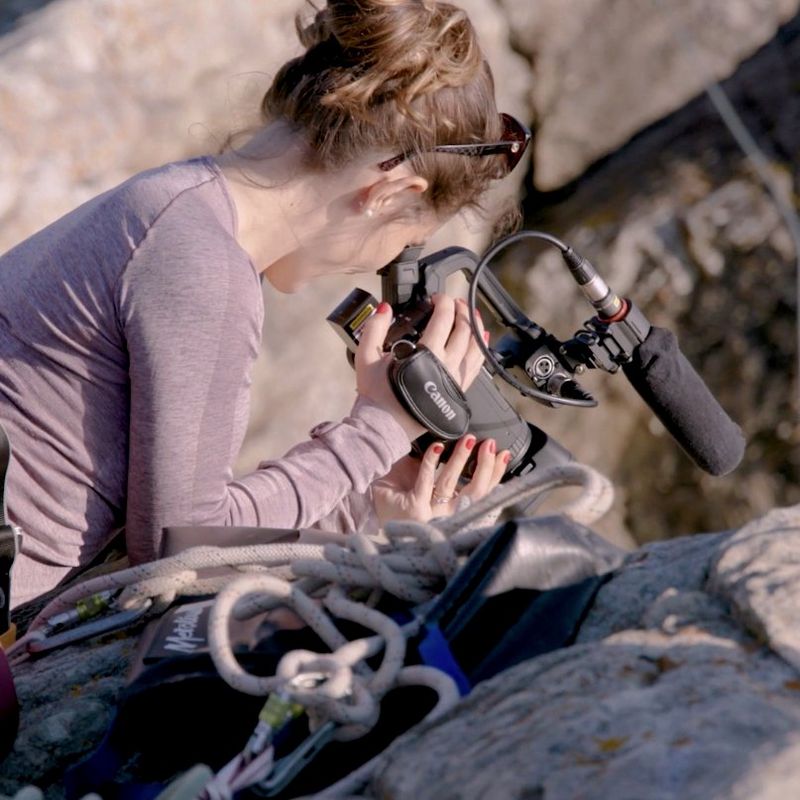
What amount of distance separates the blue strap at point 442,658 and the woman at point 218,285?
0.76 meters

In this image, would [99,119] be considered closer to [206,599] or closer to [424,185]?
[424,185]

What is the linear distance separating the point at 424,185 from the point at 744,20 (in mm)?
2692

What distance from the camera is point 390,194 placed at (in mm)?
1944

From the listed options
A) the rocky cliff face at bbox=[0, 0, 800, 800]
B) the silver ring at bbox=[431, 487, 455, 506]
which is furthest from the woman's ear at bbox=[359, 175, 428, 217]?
the rocky cliff face at bbox=[0, 0, 800, 800]

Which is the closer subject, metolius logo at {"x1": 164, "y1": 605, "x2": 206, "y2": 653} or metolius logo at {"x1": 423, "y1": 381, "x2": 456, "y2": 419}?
metolius logo at {"x1": 164, "y1": 605, "x2": 206, "y2": 653}

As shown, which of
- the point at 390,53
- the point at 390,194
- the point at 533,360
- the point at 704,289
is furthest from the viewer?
the point at 704,289

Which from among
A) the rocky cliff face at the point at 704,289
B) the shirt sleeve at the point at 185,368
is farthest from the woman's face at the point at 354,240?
the rocky cliff face at the point at 704,289

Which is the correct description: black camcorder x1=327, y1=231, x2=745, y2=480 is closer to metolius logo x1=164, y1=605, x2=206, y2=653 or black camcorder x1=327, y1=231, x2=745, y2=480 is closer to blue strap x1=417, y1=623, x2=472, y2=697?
metolius logo x1=164, y1=605, x2=206, y2=653

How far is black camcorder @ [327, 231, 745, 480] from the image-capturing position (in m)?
2.05

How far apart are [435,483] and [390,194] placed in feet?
1.89

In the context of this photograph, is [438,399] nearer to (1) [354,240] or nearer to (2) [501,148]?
(1) [354,240]

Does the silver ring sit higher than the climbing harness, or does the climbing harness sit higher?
the climbing harness

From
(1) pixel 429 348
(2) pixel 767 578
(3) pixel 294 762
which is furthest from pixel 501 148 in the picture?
(3) pixel 294 762

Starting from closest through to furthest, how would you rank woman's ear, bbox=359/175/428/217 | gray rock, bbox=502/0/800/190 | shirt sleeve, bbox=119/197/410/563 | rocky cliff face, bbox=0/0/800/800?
shirt sleeve, bbox=119/197/410/563 < woman's ear, bbox=359/175/428/217 < rocky cliff face, bbox=0/0/800/800 < gray rock, bbox=502/0/800/190
